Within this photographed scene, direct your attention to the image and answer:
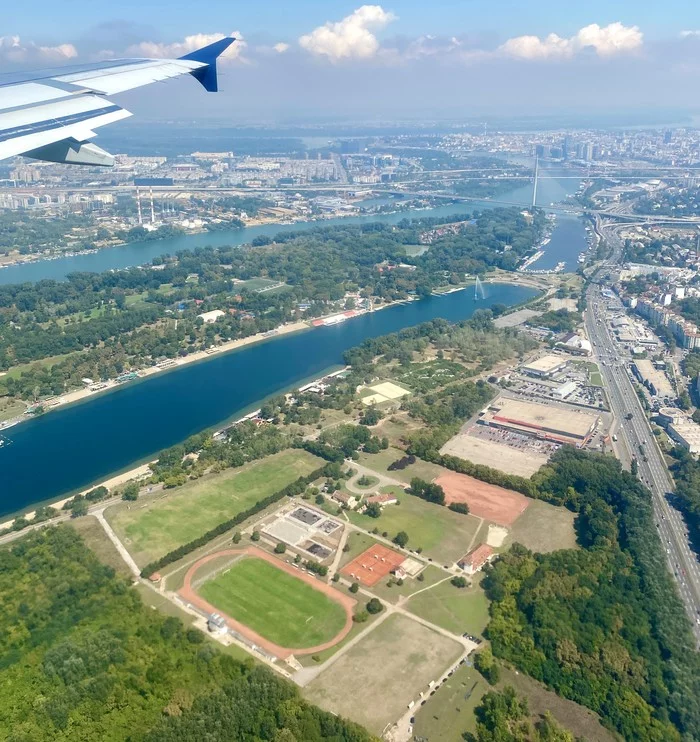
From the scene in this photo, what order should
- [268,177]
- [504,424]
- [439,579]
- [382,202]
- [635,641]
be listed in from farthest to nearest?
[268,177]
[382,202]
[504,424]
[439,579]
[635,641]

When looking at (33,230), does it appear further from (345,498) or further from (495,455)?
(495,455)

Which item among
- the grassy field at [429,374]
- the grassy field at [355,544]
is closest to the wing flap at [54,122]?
the grassy field at [355,544]

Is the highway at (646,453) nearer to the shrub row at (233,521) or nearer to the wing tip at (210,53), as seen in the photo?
the shrub row at (233,521)


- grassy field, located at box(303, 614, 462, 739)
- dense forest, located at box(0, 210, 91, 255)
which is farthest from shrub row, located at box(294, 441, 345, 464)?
dense forest, located at box(0, 210, 91, 255)

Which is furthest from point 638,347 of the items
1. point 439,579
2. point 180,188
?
point 180,188

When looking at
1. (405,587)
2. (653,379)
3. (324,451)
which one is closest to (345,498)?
(324,451)

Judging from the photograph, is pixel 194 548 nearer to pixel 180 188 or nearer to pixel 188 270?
pixel 188 270

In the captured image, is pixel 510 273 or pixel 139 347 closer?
pixel 139 347
